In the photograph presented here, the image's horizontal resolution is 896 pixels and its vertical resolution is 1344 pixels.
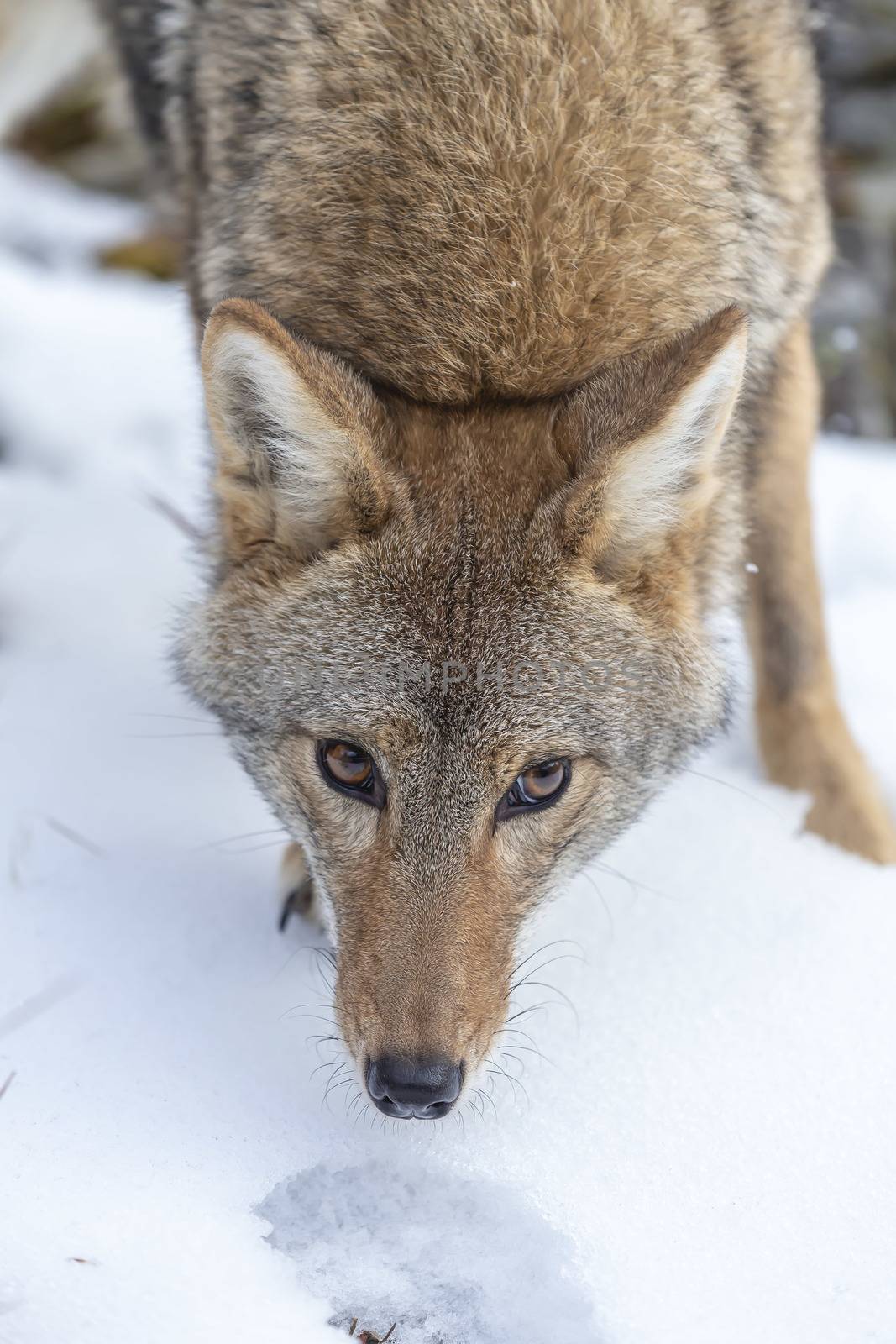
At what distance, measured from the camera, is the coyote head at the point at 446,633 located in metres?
2.67

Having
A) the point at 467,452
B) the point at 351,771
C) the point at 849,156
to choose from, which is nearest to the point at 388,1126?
the point at 351,771

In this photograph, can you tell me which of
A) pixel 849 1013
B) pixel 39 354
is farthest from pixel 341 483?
pixel 39 354

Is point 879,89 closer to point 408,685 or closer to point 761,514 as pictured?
point 761,514

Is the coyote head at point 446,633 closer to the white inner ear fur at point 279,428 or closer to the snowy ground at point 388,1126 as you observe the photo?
the white inner ear fur at point 279,428

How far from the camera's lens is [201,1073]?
9.52ft

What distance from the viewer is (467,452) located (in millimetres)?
2904

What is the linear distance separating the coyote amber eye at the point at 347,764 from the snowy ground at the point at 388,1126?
64 cm

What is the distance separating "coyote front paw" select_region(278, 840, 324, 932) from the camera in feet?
11.5

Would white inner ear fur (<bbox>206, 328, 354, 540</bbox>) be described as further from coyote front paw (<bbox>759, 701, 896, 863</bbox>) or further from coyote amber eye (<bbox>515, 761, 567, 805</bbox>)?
coyote front paw (<bbox>759, 701, 896, 863</bbox>)

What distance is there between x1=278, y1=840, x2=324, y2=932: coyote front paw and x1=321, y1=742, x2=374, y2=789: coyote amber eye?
60cm

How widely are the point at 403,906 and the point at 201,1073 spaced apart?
2.03ft

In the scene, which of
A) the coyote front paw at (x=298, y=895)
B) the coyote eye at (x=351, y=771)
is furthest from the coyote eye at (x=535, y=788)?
the coyote front paw at (x=298, y=895)

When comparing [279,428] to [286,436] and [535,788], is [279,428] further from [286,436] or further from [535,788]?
[535,788]

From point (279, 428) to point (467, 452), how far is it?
0.41m
